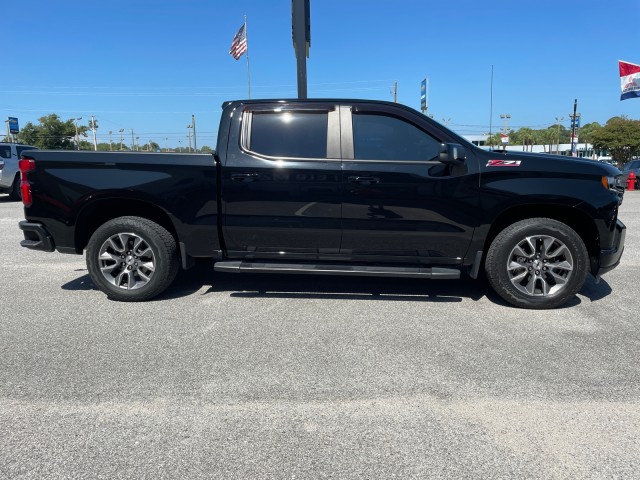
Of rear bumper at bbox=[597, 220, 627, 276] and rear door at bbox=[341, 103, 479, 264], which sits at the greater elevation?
rear door at bbox=[341, 103, 479, 264]

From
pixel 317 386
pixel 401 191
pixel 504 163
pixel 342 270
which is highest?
pixel 504 163

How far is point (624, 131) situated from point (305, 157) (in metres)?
57.3

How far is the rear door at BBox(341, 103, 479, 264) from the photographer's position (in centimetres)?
434

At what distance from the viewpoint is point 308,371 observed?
10.6 feet

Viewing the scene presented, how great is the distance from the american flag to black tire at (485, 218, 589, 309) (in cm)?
2181

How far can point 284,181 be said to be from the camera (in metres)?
4.40

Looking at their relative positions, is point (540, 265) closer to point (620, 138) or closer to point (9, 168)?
point (9, 168)

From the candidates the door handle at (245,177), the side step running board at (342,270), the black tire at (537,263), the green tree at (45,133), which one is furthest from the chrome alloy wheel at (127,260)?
the green tree at (45,133)

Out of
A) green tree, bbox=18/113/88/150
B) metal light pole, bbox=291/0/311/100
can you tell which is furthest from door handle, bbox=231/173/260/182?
green tree, bbox=18/113/88/150

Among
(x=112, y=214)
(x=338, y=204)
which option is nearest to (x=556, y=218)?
(x=338, y=204)

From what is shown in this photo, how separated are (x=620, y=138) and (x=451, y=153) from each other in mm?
56423

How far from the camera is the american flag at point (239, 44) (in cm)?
2344

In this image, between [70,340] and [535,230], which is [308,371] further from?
[535,230]

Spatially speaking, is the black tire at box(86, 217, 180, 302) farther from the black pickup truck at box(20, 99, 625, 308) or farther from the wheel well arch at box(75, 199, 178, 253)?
the wheel well arch at box(75, 199, 178, 253)
